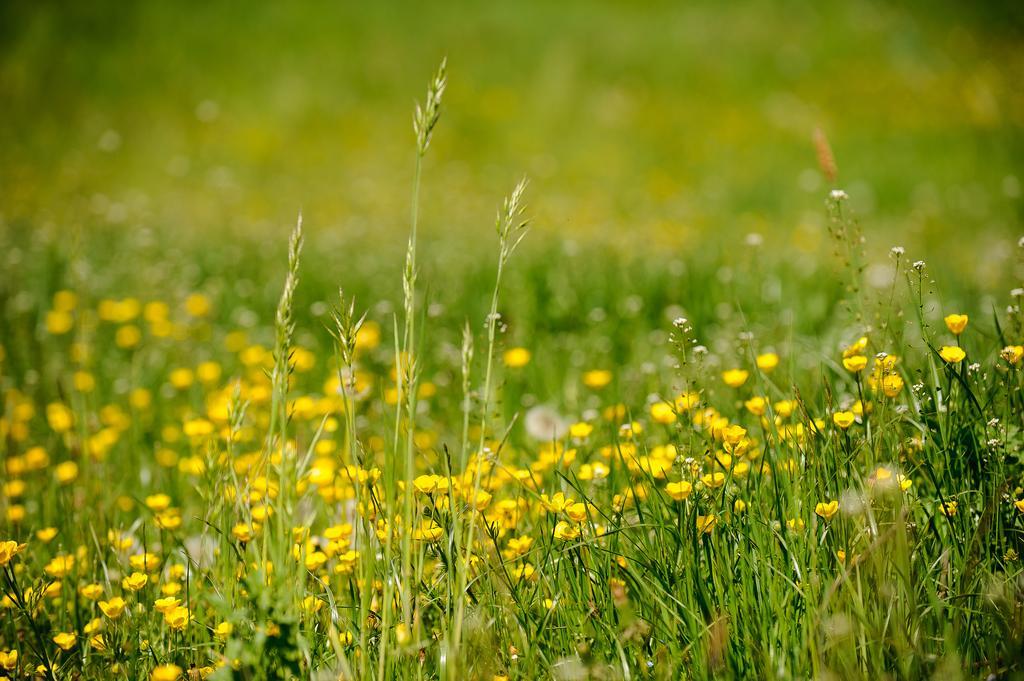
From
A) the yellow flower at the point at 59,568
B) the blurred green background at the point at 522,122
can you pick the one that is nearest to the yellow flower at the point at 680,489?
the yellow flower at the point at 59,568

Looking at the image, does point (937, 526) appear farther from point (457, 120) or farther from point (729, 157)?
point (457, 120)

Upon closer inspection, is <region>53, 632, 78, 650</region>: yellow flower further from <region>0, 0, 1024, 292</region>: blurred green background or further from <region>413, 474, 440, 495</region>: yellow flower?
<region>0, 0, 1024, 292</region>: blurred green background

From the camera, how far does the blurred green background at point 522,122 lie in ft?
21.7

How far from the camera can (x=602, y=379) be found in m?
2.40

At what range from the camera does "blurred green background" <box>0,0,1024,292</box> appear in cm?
660

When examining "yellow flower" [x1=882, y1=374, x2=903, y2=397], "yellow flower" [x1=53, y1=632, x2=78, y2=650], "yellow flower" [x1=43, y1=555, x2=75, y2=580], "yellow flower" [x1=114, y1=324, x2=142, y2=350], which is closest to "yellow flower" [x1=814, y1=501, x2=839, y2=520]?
"yellow flower" [x1=882, y1=374, x2=903, y2=397]

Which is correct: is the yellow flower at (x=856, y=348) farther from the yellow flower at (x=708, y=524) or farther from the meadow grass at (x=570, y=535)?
the yellow flower at (x=708, y=524)

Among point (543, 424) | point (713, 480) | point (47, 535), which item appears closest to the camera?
point (713, 480)

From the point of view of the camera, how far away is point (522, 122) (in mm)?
10328


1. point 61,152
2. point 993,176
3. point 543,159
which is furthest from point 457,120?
point 993,176

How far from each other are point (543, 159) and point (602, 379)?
284 inches

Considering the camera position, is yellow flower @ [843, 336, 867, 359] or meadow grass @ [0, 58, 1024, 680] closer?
meadow grass @ [0, 58, 1024, 680]

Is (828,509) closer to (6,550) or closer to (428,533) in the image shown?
(428,533)

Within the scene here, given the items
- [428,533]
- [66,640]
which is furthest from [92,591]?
[428,533]
